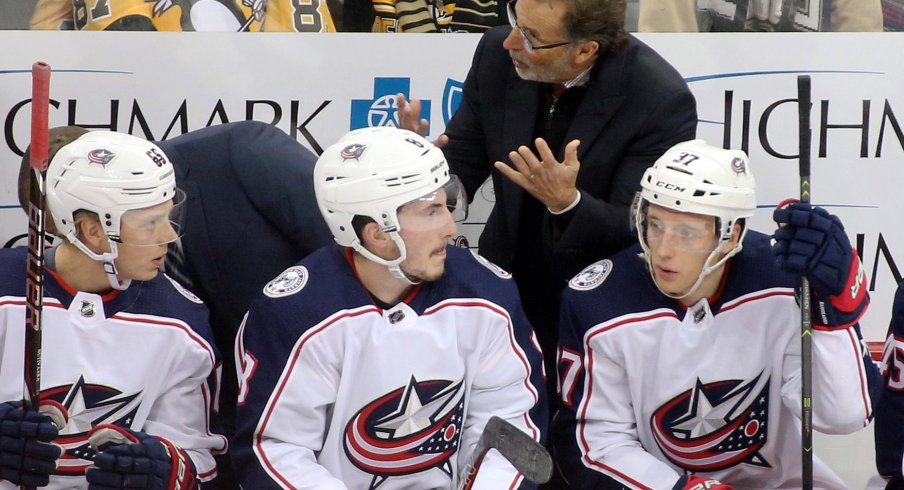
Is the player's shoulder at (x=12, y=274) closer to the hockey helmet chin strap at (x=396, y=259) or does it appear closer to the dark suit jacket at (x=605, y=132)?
the hockey helmet chin strap at (x=396, y=259)

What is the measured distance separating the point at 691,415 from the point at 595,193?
614 millimetres

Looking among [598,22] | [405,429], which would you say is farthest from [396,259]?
[598,22]

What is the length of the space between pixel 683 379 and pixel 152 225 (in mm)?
1148

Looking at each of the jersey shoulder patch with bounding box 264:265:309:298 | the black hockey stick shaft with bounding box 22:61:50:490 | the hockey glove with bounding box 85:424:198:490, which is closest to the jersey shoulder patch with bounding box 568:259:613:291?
the jersey shoulder patch with bounding box 264:265:309:298

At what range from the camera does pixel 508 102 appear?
9.69 feet

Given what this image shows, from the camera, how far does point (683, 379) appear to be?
2.54 m

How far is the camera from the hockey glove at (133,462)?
2289 millimetres

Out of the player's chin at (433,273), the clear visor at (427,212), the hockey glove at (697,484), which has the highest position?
the clear visor at (427,212)

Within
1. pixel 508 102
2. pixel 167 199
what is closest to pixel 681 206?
pixel 508 102

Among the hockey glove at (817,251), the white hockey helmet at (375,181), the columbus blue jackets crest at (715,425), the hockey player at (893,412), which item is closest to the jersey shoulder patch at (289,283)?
the white hockey helmet at (375,181)

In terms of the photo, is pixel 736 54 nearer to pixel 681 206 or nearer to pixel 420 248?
pixel 681 206

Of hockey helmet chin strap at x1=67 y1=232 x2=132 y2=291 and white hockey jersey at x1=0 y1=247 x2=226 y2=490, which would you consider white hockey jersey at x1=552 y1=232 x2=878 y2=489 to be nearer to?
white hockey jersey at x1=0 y1=247 x2=226 y2=490

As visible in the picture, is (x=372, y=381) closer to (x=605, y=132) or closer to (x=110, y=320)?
(x=110, y=320)

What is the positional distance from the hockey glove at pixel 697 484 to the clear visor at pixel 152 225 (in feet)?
3.78
